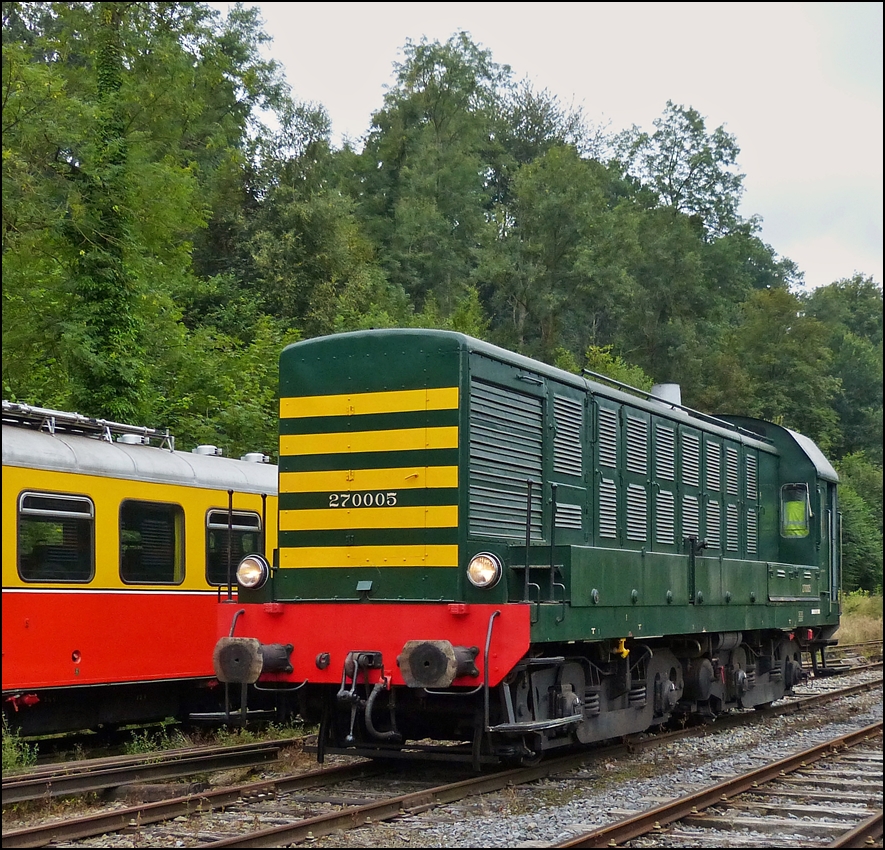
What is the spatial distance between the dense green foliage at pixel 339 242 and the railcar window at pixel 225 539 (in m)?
4.42

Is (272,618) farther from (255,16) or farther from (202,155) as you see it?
(255,16)

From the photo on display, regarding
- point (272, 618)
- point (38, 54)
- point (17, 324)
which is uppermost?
point (38, 54)

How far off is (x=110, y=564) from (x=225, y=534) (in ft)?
5.57

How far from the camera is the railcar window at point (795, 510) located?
1450 centimetres

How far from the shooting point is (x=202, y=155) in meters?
35.1

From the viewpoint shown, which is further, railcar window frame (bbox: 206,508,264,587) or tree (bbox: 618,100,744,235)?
tree (bbox: 618,100,744,235)

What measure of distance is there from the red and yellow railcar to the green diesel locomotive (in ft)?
3.13

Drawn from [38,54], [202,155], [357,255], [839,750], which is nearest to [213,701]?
[839,750]

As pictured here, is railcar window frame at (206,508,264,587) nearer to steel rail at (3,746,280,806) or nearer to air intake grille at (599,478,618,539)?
steel rail at (3,746,280,806)

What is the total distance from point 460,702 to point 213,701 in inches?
206

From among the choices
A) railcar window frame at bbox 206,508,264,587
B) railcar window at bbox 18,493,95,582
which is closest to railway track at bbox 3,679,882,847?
railcar window at bbox 18,493,95,582

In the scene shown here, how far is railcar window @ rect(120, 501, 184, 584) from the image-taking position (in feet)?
35.4

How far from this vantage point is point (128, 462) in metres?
10.9

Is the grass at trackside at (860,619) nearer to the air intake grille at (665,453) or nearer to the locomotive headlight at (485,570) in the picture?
the air intake grille at (665,453)
